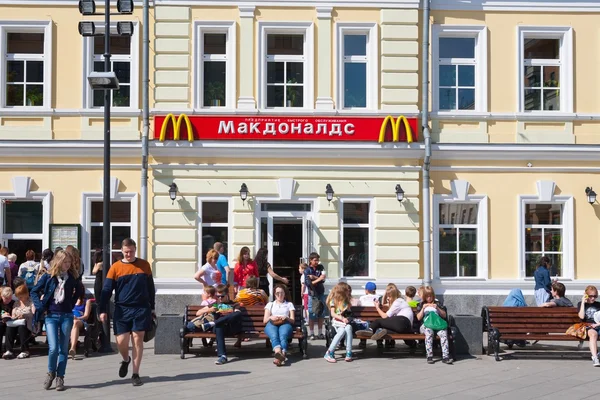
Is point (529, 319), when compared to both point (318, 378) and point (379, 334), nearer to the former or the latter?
point (379, 334)

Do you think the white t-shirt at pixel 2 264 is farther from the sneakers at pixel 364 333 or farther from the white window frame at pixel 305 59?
the sneakers at pixel 364 333

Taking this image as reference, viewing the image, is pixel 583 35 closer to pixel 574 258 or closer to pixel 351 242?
pixel 574 258

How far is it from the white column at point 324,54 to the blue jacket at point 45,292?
368 inches

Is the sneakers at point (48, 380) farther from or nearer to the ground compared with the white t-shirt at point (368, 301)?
nearer to the ground

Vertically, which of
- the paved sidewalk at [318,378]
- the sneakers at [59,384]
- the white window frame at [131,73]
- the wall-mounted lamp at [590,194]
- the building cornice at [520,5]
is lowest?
the paved sidewalk at [318,378]

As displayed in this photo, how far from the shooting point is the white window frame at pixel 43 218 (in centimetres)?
1909

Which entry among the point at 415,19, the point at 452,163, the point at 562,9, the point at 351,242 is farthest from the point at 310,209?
the point at 562,9

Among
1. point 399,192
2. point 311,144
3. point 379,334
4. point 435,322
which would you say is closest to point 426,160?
point 399,192

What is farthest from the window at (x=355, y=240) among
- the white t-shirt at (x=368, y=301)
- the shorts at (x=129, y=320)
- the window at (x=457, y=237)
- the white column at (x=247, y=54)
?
the shorts at (x=129, y=320)

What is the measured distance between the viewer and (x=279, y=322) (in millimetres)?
13633

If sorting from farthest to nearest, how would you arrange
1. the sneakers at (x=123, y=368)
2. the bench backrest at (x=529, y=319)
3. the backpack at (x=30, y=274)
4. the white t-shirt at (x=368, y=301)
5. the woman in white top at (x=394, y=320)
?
1. the backpack at (x=30, y=274)
2. the white t-shirt at (x=368, y=301)
3. the bench backrest at (x=529, y=319)
4. the woman in white top at (x=394, y=320)
5. the sneakers at (x=123, y=368)

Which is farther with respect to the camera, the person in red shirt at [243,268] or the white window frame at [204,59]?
A: the white window frame at [204,59]

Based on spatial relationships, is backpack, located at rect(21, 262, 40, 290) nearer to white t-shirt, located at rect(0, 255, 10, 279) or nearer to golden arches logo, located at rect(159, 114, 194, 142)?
white t-shirt, located at rect(0, 255, 10, 279)

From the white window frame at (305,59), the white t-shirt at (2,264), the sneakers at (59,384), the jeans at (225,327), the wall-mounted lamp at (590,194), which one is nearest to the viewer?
the sneakers at (59,384)
